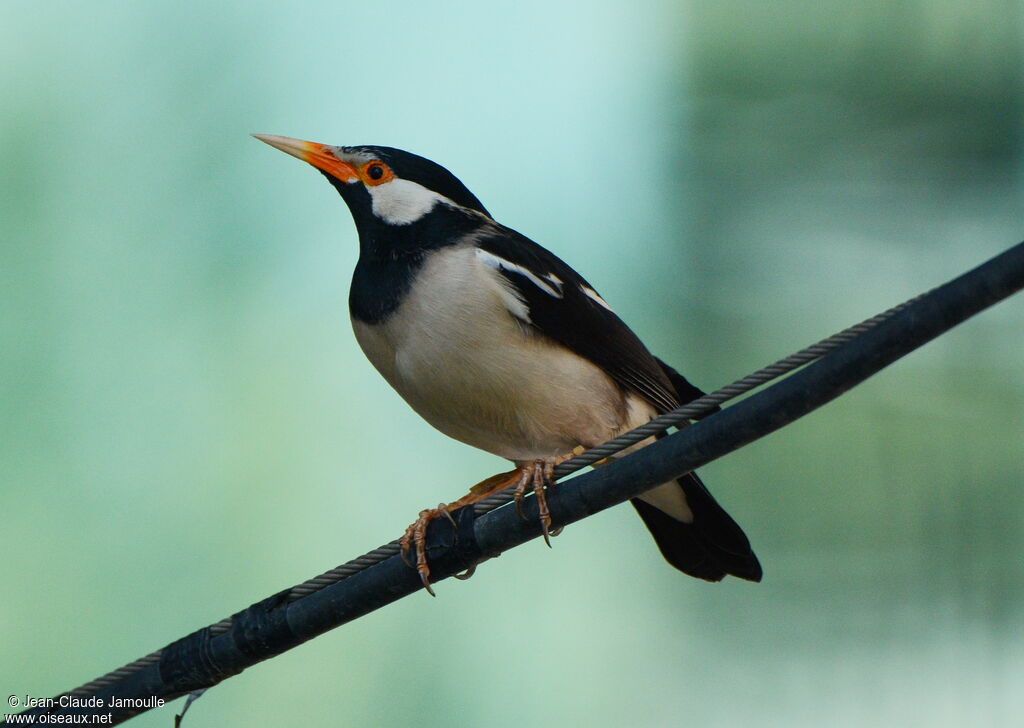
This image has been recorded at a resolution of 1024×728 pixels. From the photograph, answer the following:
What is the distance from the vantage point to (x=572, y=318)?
4262mm

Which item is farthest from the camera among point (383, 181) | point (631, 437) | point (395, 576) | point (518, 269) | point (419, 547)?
point (383, 181)

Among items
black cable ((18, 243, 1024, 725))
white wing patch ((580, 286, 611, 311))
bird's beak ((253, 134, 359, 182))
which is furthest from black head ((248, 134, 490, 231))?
black cable ((18, 243, 1024, 725))

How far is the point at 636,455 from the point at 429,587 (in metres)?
0.82

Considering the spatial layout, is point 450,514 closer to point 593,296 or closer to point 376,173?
point 593,296

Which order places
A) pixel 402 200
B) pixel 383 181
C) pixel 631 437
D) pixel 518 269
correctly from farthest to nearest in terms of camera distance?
pixel 383 181 < pixel 402 200 < pixel 518 269 < pixel 631 437

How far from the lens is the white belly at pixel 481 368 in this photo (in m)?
4.00

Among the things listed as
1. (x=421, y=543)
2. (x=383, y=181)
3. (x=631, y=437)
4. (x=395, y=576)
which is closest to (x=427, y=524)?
(x=421, y=543)

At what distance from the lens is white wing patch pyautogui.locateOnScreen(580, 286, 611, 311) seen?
4508 millimetres

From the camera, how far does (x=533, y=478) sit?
3402 mm

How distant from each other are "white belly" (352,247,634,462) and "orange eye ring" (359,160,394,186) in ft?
2.11

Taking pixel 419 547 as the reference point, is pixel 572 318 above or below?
above

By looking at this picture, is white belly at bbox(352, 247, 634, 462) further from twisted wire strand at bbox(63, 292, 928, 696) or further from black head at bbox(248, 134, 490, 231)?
twisted wire strand at bbox(63, 292, 928, 696)

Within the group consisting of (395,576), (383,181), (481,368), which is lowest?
(395,576)

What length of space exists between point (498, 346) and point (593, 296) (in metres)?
0.69
